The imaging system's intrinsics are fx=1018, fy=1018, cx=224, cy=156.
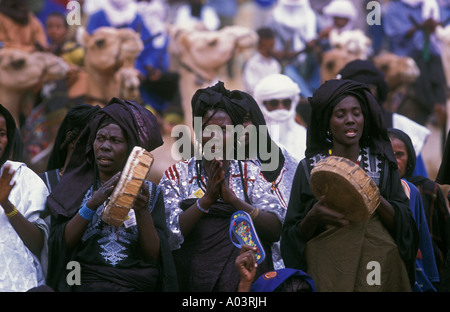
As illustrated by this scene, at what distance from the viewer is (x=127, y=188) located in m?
6.17

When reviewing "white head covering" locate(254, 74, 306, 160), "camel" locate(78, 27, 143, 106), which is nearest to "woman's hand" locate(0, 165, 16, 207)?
"white head covering" locate(254, 74, 306, 160)

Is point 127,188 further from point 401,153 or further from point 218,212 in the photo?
point 401,153

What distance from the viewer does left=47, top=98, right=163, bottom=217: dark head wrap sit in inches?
263

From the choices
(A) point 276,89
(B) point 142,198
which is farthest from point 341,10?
(B) point 142,198

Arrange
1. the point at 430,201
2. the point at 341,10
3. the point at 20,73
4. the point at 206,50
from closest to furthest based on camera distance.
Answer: the point at 430,201, the point at 20,73, the point at 206,50, the point at 341,10

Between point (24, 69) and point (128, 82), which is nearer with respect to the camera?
point (24, 69)

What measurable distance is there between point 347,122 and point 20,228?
2214 millimetres

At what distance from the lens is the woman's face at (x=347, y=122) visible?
21.8 ft

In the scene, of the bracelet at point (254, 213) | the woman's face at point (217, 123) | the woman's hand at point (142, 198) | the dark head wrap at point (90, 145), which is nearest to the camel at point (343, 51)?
the woman's face at point (217, 123)

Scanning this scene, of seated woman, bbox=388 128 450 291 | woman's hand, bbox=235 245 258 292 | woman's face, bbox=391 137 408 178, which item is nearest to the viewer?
woman's hand, bbox=235 245 258 292

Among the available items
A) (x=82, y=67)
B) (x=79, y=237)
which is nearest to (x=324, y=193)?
(x=79, y=237)

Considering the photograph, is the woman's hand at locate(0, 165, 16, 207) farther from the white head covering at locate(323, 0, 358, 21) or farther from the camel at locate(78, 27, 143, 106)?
the white head covering at locate(323, 0, 358, 21)

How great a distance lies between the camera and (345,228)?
6461 millimetres
